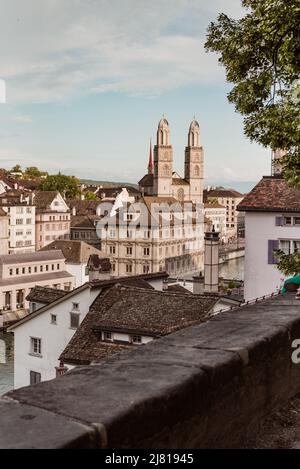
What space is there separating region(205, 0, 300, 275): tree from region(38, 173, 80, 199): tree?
117 metres

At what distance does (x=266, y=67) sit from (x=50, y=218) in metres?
86.6

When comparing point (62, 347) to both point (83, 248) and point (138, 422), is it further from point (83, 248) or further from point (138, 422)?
point (83, 248)

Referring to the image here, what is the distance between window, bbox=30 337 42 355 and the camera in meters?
24.1

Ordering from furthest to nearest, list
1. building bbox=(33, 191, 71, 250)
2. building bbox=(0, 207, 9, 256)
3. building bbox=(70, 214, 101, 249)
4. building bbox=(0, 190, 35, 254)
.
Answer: building bbox=(70, 214, 101, 249) → building bbox=(33, 191, 71, 250) → building bbox=(0, 190, 35, 254) → building bbox=(0, 207, 9, 256)

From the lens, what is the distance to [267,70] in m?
8.63

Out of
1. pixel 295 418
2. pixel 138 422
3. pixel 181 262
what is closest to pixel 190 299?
pixel 295 418

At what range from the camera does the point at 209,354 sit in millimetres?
3521

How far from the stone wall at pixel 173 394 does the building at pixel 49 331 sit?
1816cm

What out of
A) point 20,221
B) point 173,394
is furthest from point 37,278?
point 173,394

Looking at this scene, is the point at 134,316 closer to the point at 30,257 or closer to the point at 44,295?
the point at 44,295

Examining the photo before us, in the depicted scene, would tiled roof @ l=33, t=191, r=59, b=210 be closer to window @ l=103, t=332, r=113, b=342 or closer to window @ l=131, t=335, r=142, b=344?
window @ l=103, t=332, r=113, b=342

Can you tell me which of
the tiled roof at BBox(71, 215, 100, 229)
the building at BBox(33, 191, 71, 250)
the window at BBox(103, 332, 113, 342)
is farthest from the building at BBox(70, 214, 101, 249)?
the window at BBox(103, 332, 113, 342)

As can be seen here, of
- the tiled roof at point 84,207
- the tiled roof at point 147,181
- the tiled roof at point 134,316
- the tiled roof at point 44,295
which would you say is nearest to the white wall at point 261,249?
the tiled roof at point 134,316

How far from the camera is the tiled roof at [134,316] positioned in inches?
771
